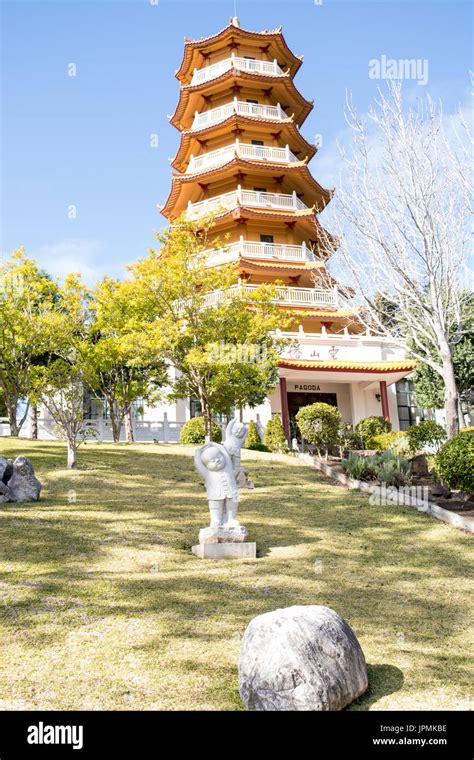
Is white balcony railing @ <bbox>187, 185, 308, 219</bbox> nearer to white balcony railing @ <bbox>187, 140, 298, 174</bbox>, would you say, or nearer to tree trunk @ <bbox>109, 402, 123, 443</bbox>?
white balcony railing @ <bbox>187, 140, 298, 174</bbox>

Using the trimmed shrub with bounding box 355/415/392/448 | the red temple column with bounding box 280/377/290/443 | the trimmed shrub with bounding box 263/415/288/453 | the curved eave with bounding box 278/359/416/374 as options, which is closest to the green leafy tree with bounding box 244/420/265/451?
the trimmed shrub with bounding box 263/415/288/453

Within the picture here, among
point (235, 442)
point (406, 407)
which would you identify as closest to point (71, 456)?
point (235, 442)

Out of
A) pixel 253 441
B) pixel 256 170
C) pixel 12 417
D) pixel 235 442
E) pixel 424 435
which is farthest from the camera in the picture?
pixel 256 170

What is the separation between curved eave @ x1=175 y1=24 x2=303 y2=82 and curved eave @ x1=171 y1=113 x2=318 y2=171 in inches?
202

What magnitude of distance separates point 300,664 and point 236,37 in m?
32.2

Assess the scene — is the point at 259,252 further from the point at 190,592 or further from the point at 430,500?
the point at 190,592

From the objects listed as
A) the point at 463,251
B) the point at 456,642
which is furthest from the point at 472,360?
the point at 456,642

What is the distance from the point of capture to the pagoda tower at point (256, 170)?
24828 millimetres

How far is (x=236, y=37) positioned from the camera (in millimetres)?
29266

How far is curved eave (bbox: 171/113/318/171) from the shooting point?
1053 inches

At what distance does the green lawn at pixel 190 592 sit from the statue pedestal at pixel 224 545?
17 centimetres

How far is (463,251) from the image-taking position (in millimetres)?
12992

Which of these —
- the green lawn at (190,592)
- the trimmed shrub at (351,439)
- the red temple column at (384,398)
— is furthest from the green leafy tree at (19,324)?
the red temple column at (384,398)
